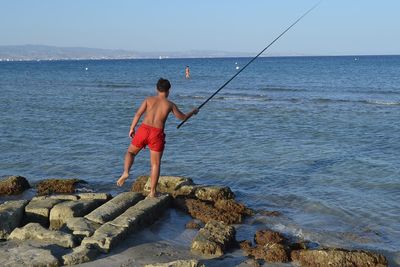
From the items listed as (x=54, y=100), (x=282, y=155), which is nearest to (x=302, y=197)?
(x=282, y=155)

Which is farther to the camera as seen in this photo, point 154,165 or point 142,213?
point 154,165

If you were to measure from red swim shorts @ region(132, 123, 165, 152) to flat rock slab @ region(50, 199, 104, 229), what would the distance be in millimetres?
1238

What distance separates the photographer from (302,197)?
9734 mm

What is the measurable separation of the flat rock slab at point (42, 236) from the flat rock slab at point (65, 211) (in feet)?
2.10

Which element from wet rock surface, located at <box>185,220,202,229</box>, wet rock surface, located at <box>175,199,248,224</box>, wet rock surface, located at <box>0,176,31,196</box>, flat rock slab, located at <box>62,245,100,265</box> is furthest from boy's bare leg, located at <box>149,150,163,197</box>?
wet rock surface, located at <box>0,176,31,196</box>

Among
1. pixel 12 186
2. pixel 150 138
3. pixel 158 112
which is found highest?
pixel 158 112

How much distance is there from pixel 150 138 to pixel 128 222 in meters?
1.50

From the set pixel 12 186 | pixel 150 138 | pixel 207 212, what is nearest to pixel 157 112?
pixel 150 138

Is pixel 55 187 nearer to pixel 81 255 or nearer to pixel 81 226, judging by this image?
pixel 81 226

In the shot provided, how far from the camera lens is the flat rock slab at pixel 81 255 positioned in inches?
228

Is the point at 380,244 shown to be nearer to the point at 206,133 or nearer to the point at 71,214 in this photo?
the point at 71,214

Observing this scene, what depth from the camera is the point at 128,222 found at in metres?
6.97

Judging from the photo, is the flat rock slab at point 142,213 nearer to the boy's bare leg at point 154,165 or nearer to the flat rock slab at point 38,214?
the boy's bare leg at point 154,165

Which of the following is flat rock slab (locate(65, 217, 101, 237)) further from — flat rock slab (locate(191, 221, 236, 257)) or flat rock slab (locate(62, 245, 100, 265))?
flat rock slab (locate(191, 221, 236, 257))
